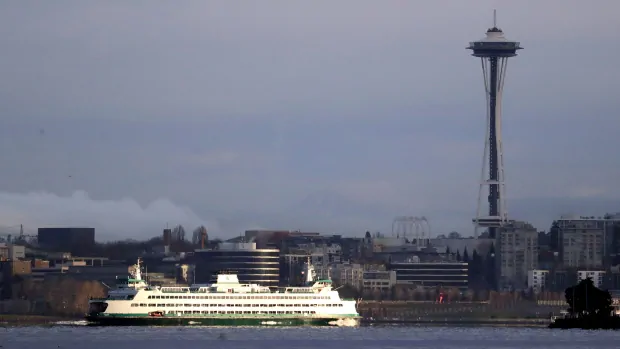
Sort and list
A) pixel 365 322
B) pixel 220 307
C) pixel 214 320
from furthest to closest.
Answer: pixel 365 322 < pixel 220 307 < pixel 214 320

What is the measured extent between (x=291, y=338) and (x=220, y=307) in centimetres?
2994

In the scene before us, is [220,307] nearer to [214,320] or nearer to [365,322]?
[214,320]

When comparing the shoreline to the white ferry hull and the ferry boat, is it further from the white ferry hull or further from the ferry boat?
the white ferry hull

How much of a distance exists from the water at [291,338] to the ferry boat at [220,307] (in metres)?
3.49

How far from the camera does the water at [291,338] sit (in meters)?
124

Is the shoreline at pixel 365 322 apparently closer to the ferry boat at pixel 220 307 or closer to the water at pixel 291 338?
the ferry boat at pixel 220 307

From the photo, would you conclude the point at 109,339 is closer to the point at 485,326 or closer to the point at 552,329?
the point at 552,329

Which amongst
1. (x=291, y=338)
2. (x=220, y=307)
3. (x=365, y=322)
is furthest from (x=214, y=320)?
(x=365, y=322)

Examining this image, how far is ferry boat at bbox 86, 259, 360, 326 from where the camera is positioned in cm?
16238

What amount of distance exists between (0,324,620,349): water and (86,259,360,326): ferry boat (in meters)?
3.49

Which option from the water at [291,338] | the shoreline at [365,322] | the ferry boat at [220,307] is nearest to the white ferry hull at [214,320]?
the ferry boat at [220,307]

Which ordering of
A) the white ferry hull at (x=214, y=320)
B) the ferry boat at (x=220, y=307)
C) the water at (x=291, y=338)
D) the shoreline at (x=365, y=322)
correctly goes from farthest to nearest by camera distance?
the shoreline at (x=365, y=322) → the ferry boat at (x=220, y=307) → the white ferry hull at (x=214, y=320) → the water at (x=291, y=338)

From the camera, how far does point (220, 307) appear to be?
543 feet

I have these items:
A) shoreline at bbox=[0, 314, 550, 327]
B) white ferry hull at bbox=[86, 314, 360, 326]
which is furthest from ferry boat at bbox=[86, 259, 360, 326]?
shoreline at bbox=[0, 314, 550, 327]
